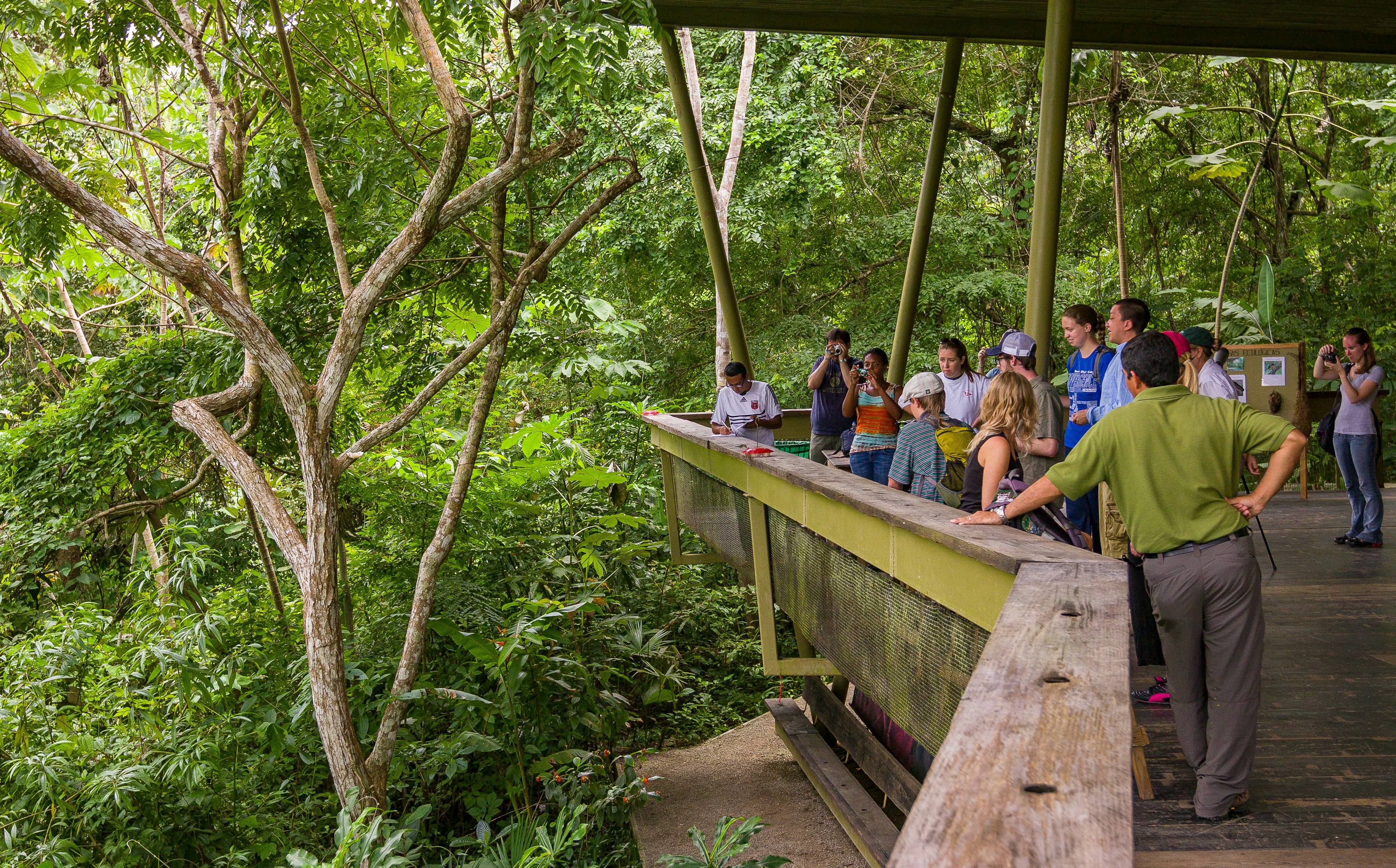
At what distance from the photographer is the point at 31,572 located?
254 inches

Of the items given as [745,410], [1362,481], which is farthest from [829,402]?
[1362,481]

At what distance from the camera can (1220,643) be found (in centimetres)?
309

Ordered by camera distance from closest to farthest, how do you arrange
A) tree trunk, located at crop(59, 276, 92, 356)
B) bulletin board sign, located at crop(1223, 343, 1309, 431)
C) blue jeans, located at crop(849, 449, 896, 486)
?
blue jeans, located at crop(849, 449, 896, 486)
bulletin board sign, located at crop(1223, 343, 1309, 431)
tree trunk, located at crop(59, 276, 92, 356)

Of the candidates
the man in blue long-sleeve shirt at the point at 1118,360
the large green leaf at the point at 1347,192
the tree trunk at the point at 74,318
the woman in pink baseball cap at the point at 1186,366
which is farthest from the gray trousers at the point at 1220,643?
the tree trunk at the point at 74,318

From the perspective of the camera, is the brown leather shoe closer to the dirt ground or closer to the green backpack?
the green backpack

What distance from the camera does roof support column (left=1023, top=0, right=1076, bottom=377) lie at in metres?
4.93

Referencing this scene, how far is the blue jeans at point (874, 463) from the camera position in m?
5.95

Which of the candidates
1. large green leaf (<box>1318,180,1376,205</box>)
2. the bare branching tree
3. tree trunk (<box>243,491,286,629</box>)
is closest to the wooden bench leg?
the bare branching tree

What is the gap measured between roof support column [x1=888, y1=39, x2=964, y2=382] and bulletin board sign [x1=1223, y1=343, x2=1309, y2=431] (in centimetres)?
314

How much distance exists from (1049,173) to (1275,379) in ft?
17.1

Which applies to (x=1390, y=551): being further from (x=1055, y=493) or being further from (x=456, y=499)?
(x=456, y=499)

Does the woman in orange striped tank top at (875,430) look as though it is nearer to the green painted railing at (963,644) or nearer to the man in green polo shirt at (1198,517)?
the green painted railing at (963,644)

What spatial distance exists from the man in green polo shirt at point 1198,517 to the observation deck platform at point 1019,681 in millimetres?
266

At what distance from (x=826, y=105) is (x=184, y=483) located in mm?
9282
